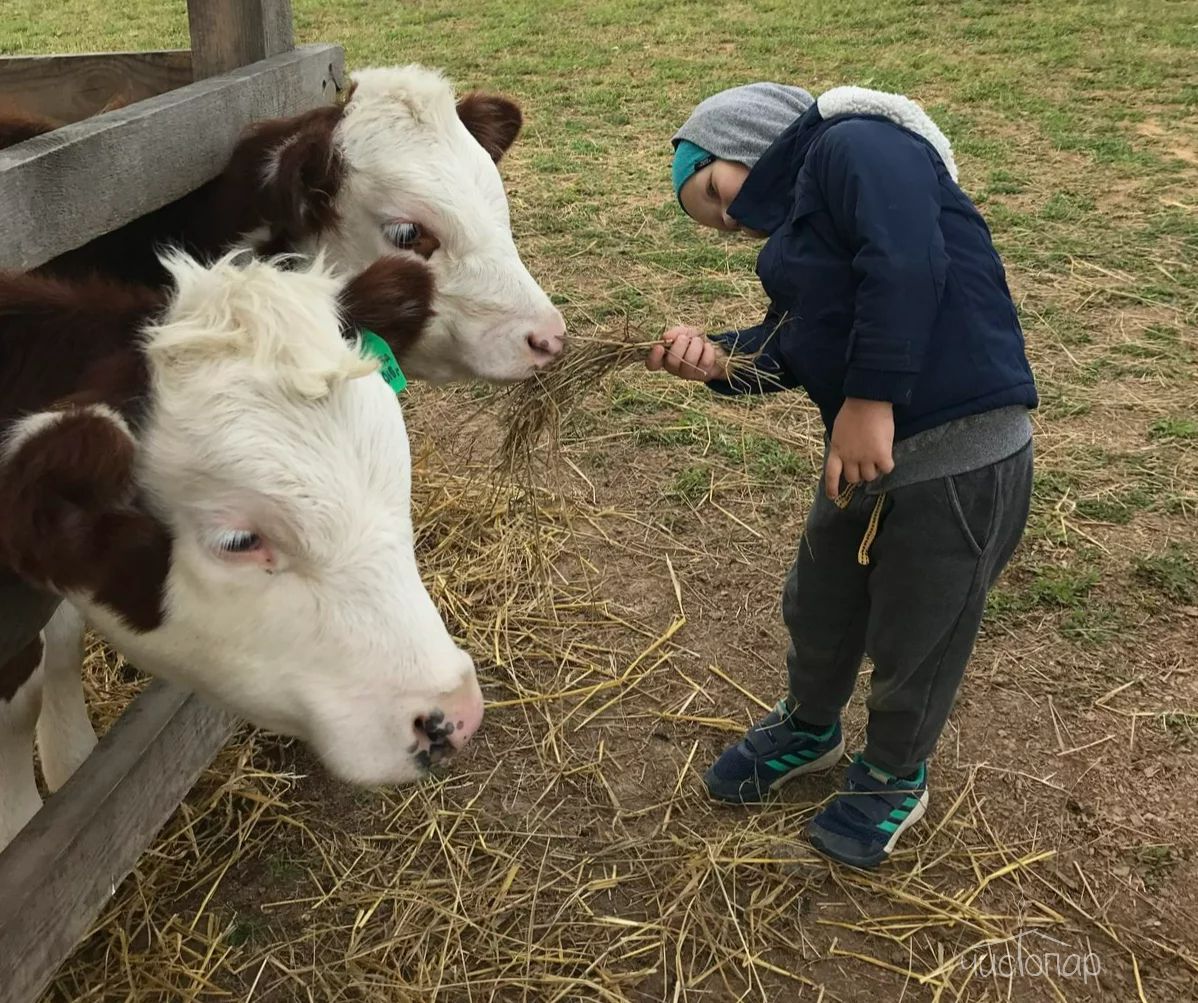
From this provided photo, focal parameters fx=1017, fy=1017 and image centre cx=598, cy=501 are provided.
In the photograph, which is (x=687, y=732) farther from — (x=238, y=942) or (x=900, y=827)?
(x=238, y=942)

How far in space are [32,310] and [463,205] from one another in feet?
4.60

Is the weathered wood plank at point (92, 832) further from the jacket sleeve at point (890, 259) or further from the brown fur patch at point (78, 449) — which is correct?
the jacket sleeve at point (890, 259)

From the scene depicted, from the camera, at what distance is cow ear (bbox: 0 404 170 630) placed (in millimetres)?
1476

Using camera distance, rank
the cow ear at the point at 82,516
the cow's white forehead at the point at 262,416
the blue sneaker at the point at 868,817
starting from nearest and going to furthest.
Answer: the cow ear at the point at 82,516 < the cow's white forehead at the point at 262,416 < the blue sneaker at the point at 868,817

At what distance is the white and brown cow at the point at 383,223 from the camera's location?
112 inches

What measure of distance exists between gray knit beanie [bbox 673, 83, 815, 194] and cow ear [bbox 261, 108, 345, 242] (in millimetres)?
1026

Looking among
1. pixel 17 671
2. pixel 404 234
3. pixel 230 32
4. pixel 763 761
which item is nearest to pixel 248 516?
pixel 17 671

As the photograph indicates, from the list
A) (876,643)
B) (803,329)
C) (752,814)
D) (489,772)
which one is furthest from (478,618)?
(803,329)

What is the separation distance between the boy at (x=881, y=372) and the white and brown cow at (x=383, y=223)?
552 mm

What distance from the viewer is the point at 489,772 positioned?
3.01m

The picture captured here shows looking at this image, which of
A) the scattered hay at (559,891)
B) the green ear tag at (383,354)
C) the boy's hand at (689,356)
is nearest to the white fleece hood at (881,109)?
the boy's hand at (689,356)

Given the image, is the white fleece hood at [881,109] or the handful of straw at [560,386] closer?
the white fleece hood at [881,109]

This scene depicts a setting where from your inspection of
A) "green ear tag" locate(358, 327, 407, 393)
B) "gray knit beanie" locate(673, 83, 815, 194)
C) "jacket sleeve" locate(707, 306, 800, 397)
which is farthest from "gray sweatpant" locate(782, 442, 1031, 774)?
"green ear tag" locate(358, 327, 407, 393)

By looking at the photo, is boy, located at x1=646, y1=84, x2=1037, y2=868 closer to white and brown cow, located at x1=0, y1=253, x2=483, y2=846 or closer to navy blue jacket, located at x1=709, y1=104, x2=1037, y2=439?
navy blue jacket, located at x1=709, y1=104, x2=1037, y2=439
